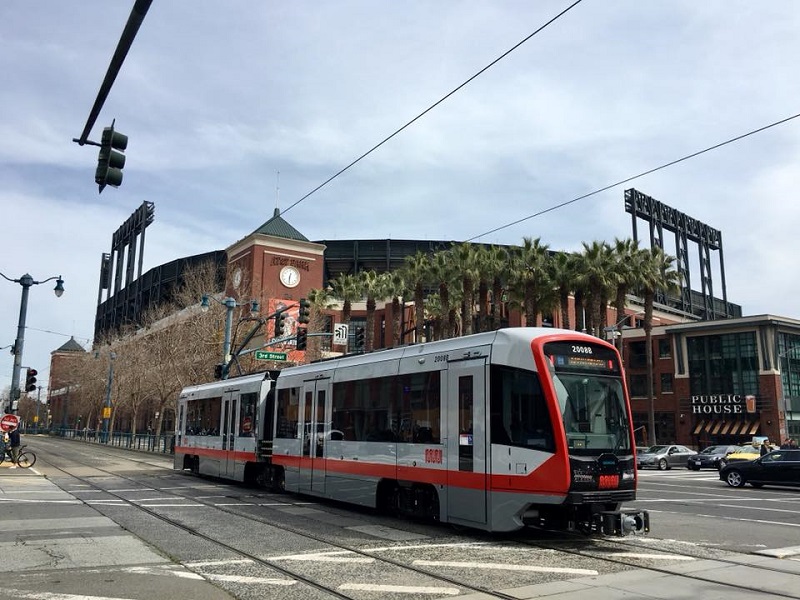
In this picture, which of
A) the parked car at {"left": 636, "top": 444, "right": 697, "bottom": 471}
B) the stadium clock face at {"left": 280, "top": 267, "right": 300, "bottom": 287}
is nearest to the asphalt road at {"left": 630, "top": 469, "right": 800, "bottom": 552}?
the parked car at {"left": 636, "top": 444, "right": 697, "bottom": 471}

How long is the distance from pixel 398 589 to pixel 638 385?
58966mm

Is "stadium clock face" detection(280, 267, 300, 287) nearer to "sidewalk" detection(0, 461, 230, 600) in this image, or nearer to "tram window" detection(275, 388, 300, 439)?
"tram window" detection(275, 388, 300, 439)

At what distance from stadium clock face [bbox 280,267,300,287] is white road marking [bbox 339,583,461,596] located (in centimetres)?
6134

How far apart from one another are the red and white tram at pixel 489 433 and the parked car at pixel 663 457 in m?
29.8

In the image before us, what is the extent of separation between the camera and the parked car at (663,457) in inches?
1592

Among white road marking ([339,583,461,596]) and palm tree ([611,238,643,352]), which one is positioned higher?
palm tree ([611,238,643,352])

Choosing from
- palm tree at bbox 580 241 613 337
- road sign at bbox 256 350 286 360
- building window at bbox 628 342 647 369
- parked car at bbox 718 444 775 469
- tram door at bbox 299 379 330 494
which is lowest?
parked car at bbox 718 444 775 469

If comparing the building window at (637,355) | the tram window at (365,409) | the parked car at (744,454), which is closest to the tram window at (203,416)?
the tram window at (365,409)

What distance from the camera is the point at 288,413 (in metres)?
18.0

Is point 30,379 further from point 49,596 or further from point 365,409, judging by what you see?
point 49,596

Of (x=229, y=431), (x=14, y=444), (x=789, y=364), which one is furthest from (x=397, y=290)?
(x=789, y=364)

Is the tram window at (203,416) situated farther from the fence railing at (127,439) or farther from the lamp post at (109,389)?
the lamp post at (109,389)

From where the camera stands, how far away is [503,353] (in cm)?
1126

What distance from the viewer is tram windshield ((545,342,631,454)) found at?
1082cm
